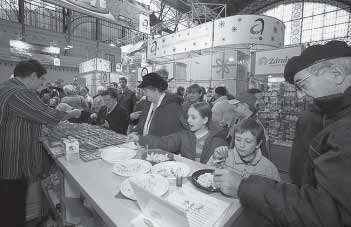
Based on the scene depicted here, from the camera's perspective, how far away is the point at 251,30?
6.42 metres

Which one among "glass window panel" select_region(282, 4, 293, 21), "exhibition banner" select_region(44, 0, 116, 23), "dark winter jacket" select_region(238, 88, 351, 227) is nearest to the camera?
"dark winter jacket" select_region(238, 88, 351, 227)

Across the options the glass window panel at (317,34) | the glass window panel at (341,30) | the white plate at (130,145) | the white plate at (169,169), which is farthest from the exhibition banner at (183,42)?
the glass window panel at (341,30)

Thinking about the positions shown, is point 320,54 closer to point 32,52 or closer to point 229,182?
point 229,182

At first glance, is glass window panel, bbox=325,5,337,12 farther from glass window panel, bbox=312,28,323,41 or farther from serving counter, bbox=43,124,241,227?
serving counter, bbox=43,124,241,227

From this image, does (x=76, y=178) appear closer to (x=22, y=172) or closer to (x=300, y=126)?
(x=22, y=172)

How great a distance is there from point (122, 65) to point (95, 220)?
513 inches

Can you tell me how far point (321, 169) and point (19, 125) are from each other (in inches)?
103

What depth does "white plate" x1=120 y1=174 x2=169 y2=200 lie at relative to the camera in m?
1.16

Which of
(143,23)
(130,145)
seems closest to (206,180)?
(130,145)

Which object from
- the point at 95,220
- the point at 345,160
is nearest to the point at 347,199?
the point at 345,160

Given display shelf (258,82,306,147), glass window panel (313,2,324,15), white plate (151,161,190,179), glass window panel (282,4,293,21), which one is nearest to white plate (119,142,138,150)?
white plate (151,161,190,179)

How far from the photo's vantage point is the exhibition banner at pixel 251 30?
6379 mm

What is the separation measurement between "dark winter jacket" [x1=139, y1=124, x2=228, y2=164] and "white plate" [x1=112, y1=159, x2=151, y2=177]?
0.45 m

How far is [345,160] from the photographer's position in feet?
2.31
